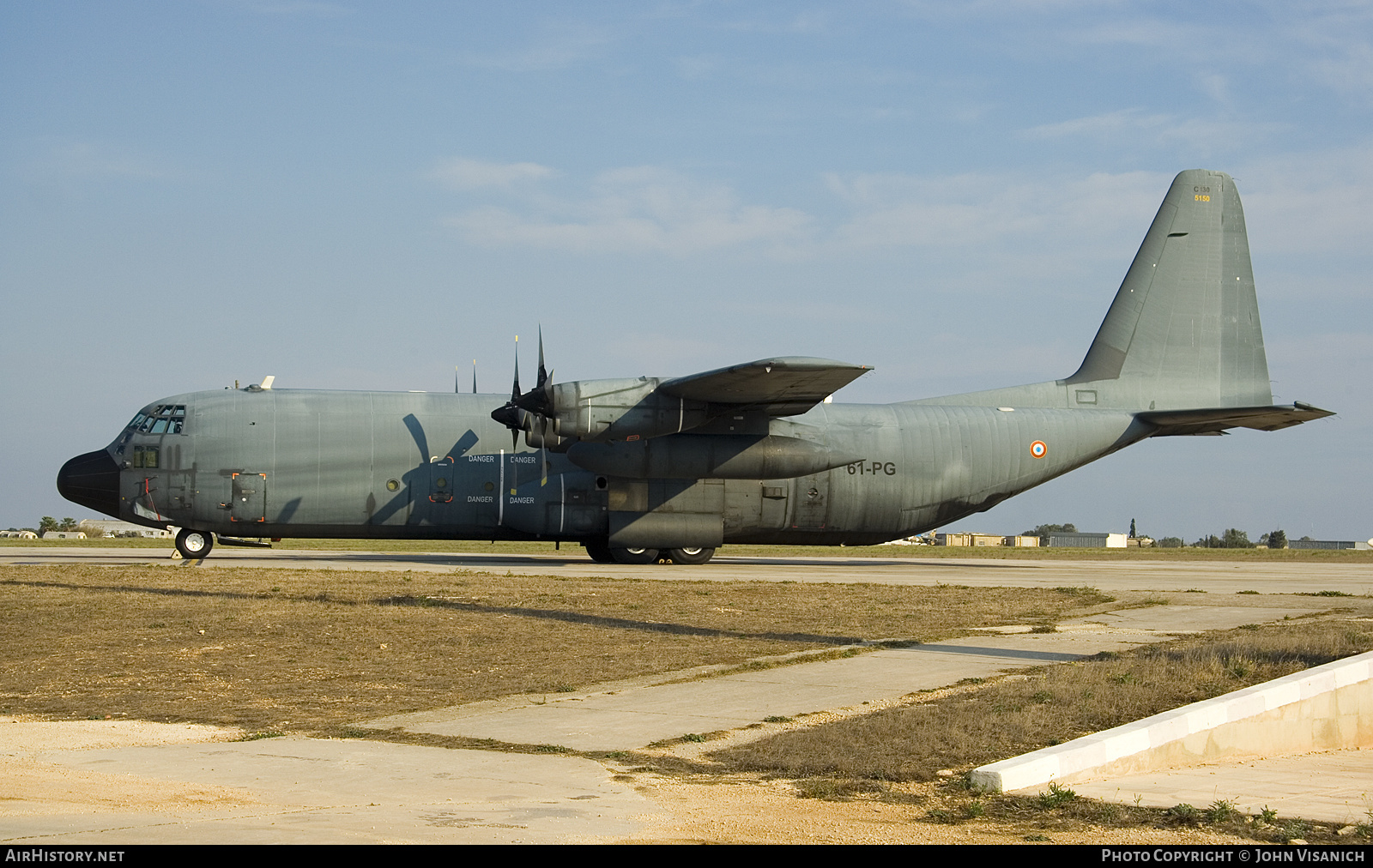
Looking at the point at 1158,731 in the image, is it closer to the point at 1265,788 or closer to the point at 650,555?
the point at 1265,788

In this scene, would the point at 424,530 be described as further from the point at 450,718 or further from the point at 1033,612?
the point at 450,718

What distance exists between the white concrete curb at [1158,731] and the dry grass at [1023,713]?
2.15 ft

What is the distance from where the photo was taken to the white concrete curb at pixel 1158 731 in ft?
23.0

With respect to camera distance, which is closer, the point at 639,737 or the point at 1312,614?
the point at 639,737

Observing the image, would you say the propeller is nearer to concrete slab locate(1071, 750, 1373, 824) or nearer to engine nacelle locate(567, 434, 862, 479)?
engine nacelle locate(567, 434, 862, 479)

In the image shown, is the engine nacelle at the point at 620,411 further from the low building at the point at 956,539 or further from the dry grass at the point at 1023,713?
the low building at the point at 956,539

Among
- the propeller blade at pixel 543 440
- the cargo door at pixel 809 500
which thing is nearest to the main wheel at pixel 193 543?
the propeller blade at pixel 543 440

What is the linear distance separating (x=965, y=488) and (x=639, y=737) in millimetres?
24766

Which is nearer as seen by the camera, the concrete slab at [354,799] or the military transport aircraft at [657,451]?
the concrete slab at [354,799]

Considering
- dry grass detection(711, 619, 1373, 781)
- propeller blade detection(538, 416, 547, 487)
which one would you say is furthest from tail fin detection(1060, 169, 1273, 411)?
dry grass detection(711, 619, 1373, 781)

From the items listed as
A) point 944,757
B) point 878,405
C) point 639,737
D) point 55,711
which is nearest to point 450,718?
point 639,737

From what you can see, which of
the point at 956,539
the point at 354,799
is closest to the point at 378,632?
the point at 354,799

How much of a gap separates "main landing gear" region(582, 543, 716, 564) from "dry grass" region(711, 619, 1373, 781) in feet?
60.0
